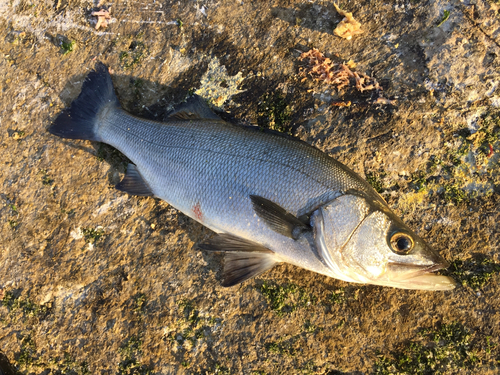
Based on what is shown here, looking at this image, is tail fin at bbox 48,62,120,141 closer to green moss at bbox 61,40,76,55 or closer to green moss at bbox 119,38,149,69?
green moss at bbox 119,38,149,69

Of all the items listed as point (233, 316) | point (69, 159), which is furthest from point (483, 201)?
point (69, 159)

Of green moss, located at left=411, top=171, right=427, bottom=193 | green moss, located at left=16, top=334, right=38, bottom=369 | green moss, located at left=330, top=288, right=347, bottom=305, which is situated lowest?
green moss, located at left=16, top=334, right=38, bottom=369

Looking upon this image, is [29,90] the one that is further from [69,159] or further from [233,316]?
[233,316]

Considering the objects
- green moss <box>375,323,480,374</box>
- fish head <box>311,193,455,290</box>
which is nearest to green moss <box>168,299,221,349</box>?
fish head <box>311,193,455,290</box>

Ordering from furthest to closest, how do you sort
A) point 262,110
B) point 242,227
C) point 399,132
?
point 262,110
point 399,132
point 242,227

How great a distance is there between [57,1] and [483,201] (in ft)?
17.2

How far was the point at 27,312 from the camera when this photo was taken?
3258mm

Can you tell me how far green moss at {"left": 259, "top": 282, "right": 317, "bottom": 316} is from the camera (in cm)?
297

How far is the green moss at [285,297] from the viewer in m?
2.97

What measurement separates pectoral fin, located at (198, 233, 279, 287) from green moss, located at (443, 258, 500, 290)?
1747 millimetres

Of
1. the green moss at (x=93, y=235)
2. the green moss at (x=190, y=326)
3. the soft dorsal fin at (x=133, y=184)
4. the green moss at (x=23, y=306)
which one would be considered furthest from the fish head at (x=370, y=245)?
the green moss at (x=23, y=306)

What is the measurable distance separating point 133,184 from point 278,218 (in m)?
1.61

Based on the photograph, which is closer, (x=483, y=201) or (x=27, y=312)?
(x=483, y=201)

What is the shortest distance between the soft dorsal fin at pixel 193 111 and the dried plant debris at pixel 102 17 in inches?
57.5
